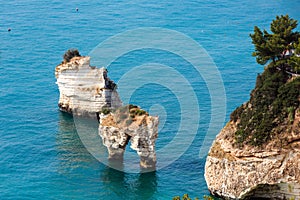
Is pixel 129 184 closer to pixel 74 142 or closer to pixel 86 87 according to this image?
pixel 74 142

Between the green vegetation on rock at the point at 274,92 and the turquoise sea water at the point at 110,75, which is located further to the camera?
the turquoise sea water at the point at 110,75

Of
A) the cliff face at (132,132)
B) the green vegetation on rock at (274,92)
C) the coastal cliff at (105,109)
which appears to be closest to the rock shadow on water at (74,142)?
the coastal cliff at (105,109)

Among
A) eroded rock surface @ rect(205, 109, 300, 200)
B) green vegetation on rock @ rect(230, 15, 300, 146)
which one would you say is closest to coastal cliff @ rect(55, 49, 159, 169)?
eroded rock surface @ rect(205, 109, 300, 200)

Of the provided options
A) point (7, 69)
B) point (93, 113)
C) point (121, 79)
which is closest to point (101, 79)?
point (93, 113)

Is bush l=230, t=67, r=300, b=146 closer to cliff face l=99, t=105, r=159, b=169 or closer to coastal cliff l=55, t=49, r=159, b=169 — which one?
cliff face l=99, t=105, r=159, b=169

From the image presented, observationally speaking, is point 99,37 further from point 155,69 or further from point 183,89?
point 183,89

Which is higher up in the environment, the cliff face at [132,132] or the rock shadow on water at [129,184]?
the cliff face at [132,132]

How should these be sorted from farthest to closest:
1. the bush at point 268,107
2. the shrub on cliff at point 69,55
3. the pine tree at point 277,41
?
the shrub on cliff at point 69,55
the pine tree at point 277,41
the bush at point 268,107

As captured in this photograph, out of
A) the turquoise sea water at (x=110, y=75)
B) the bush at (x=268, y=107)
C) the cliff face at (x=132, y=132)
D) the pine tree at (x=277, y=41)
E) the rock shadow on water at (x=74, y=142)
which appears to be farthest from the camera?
the rock shadow on water at (x=74, y=142)

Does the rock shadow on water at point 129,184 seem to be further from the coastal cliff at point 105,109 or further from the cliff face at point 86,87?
the cliff face at point 86,87
